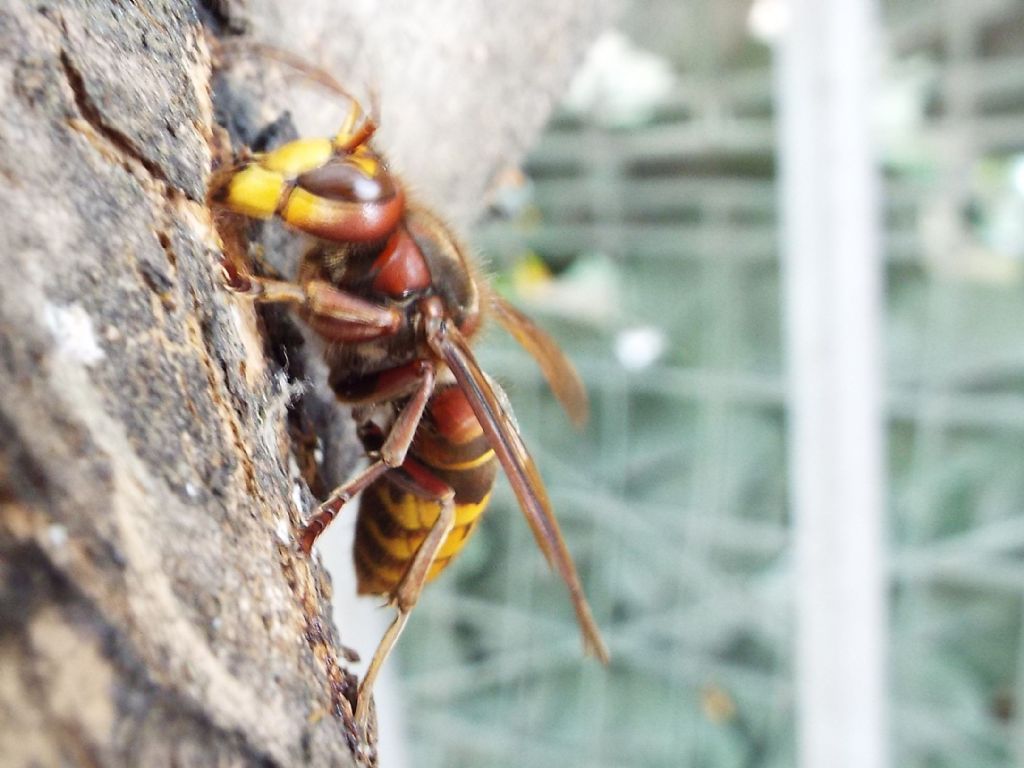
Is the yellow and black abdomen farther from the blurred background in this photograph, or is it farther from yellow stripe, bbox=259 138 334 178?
the blurred background

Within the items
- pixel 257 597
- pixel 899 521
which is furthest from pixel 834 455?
pixel 257 597

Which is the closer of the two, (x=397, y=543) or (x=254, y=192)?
(x=254, y=192)

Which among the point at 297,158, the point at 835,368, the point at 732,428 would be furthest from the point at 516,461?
the point at 732,428

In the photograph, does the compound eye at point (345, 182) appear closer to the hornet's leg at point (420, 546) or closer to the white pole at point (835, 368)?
the hornet's leg at point (420, 546)

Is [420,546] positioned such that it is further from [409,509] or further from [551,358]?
[551,358]

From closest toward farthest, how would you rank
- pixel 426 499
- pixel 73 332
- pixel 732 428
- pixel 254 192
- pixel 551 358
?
pixel 73 332 < pixel 254 192 < pixel 426 499 < pixel 551 358 < pixel 732 428

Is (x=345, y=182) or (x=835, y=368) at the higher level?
(x=345, y=182)

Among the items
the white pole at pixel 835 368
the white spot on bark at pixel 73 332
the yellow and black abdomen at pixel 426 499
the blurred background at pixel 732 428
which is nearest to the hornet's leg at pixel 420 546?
the yellow and black abdomen at pixel 426 499

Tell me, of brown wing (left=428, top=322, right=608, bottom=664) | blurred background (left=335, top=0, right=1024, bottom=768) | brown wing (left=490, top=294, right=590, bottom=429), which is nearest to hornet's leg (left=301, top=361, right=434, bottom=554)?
brown wing (left=428, top=322, right=608, bottom=664)
